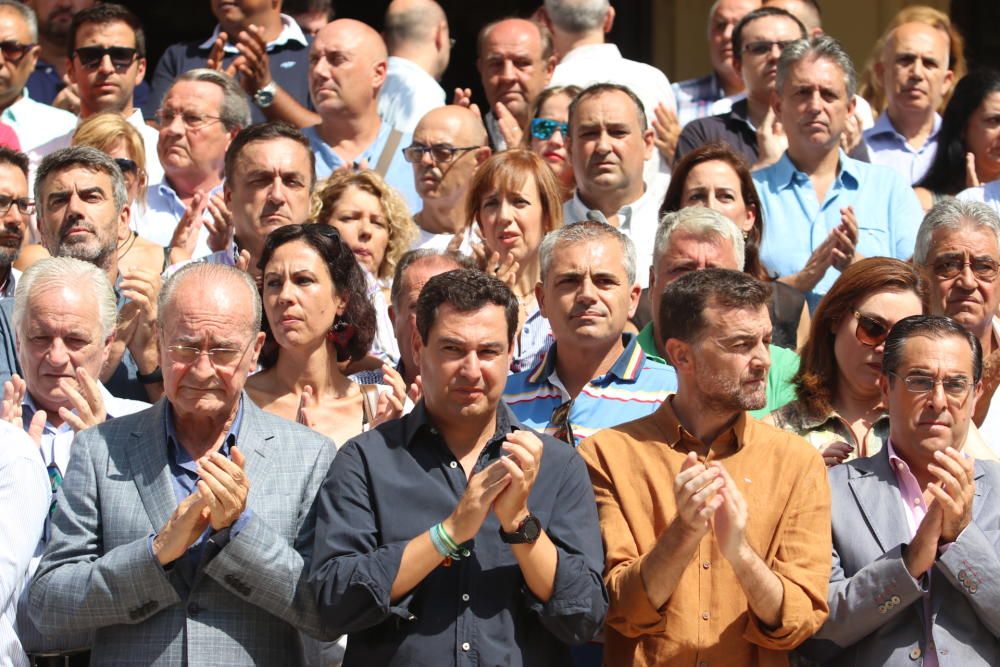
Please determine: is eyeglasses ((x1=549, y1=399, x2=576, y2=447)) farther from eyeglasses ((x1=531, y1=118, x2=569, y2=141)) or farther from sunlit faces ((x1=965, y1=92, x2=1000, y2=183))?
sunlit faces ((x1=965, y1=92, x2=1000, y2=183))

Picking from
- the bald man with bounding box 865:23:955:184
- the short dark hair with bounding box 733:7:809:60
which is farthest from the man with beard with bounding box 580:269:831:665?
the bald man with bounding box 865:23:955:184

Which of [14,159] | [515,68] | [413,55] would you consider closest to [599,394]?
[14,159]

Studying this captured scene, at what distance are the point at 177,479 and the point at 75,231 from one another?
2.20m

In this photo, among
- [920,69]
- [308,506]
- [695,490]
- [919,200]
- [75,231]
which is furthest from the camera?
[920,69]

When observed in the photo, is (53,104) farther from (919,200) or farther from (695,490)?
(695,490)

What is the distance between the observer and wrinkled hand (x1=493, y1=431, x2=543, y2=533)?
15.5 feet

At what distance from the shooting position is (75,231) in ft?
23.2

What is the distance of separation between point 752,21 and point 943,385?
4.07 meters

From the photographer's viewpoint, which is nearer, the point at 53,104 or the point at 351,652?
the point at 351,652

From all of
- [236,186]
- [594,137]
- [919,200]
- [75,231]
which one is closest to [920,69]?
[919,200]

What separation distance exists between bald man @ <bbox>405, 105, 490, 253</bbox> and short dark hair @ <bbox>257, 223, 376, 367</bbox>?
1624 mm

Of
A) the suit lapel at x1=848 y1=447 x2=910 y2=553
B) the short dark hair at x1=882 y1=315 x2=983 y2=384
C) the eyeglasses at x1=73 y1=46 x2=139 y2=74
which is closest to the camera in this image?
the suit lapel at x1=848 y1=447 x2=910 y2=553

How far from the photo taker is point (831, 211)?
796 centimetres

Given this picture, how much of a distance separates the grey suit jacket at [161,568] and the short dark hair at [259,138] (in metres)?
2.44
